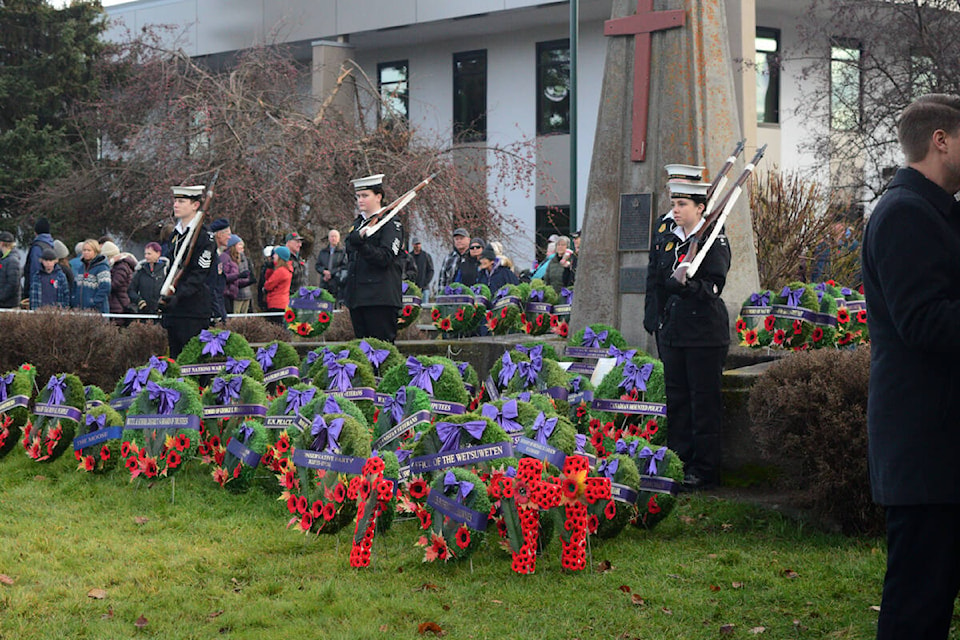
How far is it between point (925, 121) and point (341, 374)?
221 inches

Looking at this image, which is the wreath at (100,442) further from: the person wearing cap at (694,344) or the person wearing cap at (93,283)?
the person wearing cap at (93,283)

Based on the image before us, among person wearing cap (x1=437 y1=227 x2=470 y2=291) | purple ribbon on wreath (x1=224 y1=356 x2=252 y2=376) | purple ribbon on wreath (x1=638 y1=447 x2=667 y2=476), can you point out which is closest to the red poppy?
purple ribbon on wreath (x1=638 y1=447 x2=667 y2=476)

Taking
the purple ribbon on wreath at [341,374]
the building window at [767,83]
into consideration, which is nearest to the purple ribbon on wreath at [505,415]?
the purple ribbon on wreath at [341,374]

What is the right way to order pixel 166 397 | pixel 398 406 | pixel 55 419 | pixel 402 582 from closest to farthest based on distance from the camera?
pixel 402 582 < pixel 398 406 < pixel 166 397 < pixel 55 419

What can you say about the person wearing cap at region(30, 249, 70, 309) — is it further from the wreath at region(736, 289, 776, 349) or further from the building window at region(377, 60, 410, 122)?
the building window at region(377, 60, 410, 122)

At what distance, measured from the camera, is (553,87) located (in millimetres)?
30844

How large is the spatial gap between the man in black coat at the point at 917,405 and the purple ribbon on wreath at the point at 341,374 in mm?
5449

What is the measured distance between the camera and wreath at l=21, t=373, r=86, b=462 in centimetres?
970

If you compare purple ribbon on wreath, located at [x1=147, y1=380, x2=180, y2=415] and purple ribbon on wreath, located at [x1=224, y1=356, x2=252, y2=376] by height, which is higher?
purple ribbon on wreath, located at [x1=224, y1=356, x2=252, y2=376]

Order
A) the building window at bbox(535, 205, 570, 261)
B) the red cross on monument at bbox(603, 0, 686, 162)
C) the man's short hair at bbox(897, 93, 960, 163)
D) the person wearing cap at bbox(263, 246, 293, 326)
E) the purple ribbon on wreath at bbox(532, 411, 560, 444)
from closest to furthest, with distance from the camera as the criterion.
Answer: the man's short hair at bbox(897, 93, 960, 163)
the purple ribbon on wreath at bbox(532, 411, 560, 444)
the red cross on monument at bbox(603, 0, 686, 162)
the person wearing cap at bbox(263, 246, 293, 326)
the building window at bbox(535, 205, 570, 261)

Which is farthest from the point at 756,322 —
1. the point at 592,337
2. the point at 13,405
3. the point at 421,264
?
the point at 421,264

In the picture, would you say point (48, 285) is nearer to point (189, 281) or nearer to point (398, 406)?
point (189, 281)

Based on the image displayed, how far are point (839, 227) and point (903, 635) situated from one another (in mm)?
11025

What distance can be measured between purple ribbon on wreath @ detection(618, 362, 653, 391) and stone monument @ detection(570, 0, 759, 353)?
173 cm
